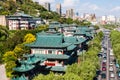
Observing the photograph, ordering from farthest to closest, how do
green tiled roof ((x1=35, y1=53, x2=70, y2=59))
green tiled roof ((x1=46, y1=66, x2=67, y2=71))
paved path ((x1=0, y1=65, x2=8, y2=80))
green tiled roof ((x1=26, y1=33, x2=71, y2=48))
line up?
green tiled roof ((x1=26, y1=33, x2=71, y2=48)) < paved path ((x1=0, y1=65, x2=8, y2=80)) < green tiled roof ((x1=35, y1=53, x2=70, y2=59)) < green tiled roof ((x1=46, y1=66, x2=67, y2=71))

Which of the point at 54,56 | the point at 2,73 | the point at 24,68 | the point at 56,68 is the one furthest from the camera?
the point at 2,73

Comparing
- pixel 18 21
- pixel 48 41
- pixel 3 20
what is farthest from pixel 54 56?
pixel 18 21

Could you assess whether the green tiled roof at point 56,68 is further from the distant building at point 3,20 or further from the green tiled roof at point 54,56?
the distant building at point 3,20

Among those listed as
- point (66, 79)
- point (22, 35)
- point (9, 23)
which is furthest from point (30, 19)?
point (66, 79)

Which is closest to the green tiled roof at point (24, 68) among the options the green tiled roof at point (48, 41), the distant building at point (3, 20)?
the green tiled roof at point (48, 41)

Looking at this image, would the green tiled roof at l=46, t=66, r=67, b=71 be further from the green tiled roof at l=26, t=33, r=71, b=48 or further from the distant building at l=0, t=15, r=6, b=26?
the distant building at l=0, t=15, r=6, b=26

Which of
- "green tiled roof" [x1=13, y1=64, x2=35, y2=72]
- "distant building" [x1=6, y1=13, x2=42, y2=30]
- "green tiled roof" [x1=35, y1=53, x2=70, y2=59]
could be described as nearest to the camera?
"green tiled roof" [x1=13, y1=64, x2=35, y2=72]

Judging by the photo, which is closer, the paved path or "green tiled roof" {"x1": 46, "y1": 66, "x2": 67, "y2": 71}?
"green tiled roof" {"x1": 46, "y1": 66, "x2": 67, "y2": 71}

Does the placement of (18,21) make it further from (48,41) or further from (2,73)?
(48,41)

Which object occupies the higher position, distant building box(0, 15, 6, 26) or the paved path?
distant building box(0, 15, 6, 26)

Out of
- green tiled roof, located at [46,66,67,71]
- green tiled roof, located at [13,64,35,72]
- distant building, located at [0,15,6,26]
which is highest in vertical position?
distant building, located at [0,15,6,26]

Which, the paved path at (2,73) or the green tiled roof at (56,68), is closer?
the green tiled roof at (56,68)

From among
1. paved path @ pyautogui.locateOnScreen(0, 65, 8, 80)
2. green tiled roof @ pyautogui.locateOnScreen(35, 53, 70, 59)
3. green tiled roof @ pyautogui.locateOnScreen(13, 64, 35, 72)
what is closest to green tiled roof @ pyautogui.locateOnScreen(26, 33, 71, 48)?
green tiled roof @ pyautogui.locateOnScreen(35, 53, 70, 59)
